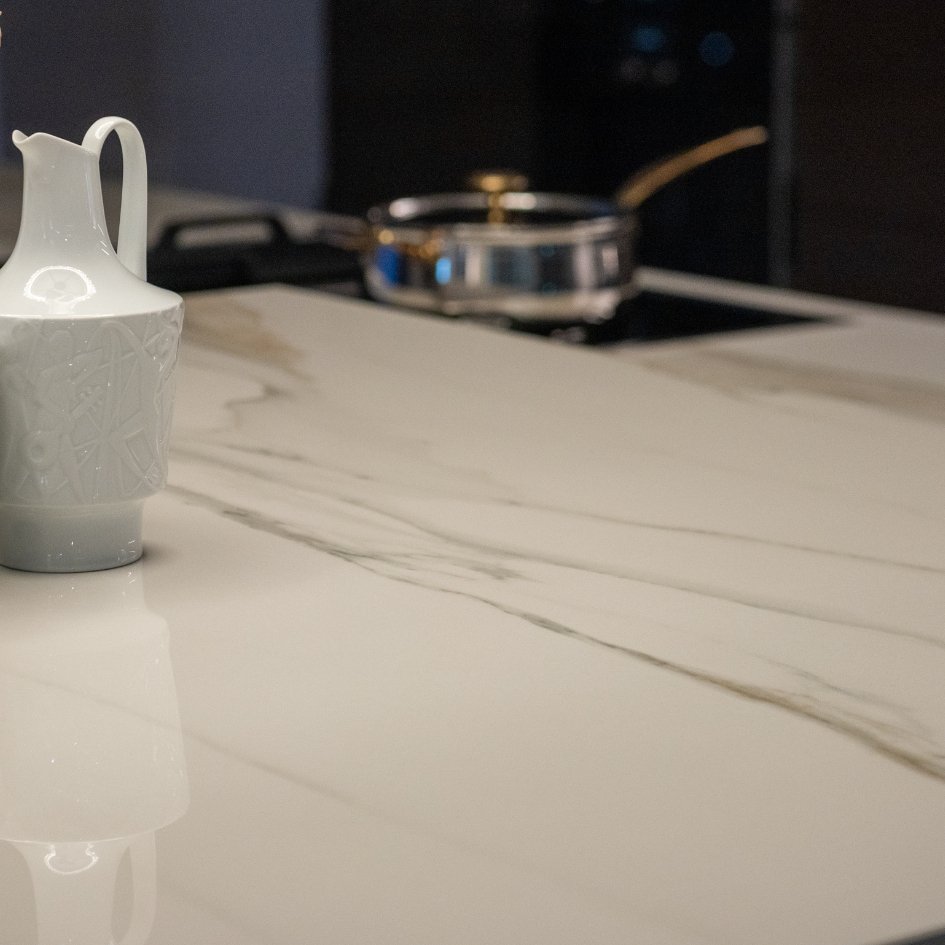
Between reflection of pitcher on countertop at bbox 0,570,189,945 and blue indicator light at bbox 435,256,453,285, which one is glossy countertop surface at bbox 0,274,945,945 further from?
blue indicator light at bbox 435,256,453,285

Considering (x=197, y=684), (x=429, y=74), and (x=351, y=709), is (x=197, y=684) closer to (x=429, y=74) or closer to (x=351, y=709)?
(x=351, y=709)

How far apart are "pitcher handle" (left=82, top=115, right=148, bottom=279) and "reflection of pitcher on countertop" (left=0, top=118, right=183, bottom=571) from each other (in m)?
0.01

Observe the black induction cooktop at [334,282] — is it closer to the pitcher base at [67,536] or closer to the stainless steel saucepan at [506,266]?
the stainless steel saucepan at [506,266]

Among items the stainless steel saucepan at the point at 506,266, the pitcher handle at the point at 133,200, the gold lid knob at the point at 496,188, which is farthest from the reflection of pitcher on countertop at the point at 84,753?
the gold lid knob at the point at 496,188

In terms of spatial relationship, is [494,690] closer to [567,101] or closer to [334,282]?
[334,282]

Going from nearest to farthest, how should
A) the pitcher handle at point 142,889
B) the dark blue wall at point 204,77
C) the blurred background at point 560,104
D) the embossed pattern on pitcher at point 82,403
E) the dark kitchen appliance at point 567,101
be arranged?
the pitcher handle at point 142,889, the embossed pattern on pitcher at point 82,403, the blurred background at point 560,104, the dark kitchen appliance at point 567,101, the dark blue wall at point 204,77

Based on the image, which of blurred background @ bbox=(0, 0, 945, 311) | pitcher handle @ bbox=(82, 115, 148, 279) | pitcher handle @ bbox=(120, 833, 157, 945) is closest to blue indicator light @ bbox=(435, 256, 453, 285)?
blurred background @ bbox=(0, 0, 945, 311)

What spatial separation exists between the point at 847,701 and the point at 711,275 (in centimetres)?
211

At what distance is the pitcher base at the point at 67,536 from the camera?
758 mm

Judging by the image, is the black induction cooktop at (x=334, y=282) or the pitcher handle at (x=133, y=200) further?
the black induction cooktop at (x=334, y=282)

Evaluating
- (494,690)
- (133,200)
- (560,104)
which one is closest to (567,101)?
(560,104)

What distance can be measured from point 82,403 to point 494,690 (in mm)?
235

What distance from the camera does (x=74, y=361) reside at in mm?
718

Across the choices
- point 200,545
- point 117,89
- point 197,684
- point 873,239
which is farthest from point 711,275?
point 197,684
